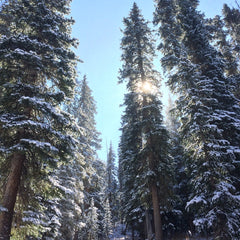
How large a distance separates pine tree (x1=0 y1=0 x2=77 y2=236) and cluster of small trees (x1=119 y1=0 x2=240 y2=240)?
7.49 metres

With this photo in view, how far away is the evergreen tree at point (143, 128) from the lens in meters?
13.9

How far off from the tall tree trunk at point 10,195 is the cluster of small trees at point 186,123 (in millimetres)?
8531

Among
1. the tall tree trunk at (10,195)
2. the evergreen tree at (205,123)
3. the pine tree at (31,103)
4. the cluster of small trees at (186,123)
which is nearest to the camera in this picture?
the tall tree trunk at (10,195)

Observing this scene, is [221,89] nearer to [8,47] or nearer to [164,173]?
[164,173]

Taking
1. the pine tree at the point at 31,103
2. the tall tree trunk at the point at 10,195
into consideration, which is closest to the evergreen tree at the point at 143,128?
the pine tree at the point at 31,103

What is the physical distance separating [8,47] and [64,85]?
303 cm

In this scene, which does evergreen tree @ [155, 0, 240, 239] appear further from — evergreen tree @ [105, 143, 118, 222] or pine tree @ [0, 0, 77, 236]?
evergreen tree @ [105, 143, 118, 222]

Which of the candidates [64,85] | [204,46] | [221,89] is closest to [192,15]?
[204,46]

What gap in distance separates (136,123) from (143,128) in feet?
2.42

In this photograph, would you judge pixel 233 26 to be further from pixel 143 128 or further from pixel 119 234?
pixel 119 234

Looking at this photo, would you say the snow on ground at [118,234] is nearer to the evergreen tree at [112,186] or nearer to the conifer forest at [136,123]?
the evergreen tree at [112,186]

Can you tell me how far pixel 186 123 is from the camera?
512 inches

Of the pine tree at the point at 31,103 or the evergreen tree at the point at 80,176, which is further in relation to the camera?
the evergreen tree at the point at 80,176

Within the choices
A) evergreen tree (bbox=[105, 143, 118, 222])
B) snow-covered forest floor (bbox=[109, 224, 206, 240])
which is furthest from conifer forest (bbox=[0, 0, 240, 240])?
evergreen tree (bbox=[105, 143, 118, 222])
